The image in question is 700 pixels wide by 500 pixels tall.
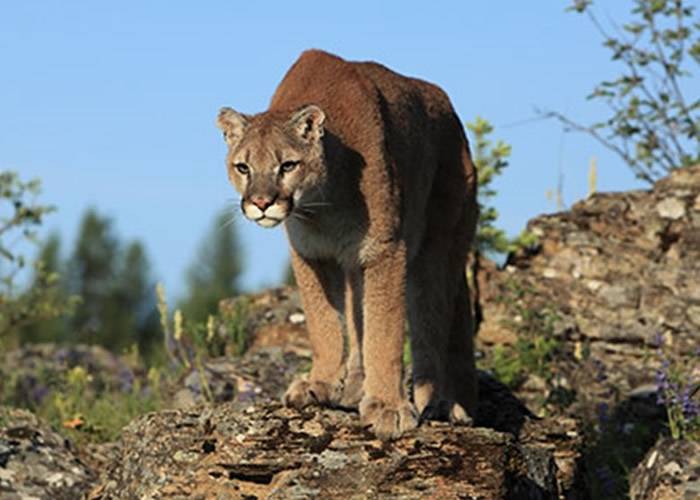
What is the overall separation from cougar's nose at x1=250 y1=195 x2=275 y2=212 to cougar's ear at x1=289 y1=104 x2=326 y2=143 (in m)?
0.50

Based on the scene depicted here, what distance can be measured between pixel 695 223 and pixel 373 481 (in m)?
6.26

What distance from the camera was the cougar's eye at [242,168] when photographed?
6.92 meters

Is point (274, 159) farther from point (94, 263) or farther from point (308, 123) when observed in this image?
point (94, 263)

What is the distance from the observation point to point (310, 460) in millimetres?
6328

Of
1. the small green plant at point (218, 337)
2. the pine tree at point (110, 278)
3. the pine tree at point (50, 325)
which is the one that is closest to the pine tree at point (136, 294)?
the pine tree at point (110, 278)

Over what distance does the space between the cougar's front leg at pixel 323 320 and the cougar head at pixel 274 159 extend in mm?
458

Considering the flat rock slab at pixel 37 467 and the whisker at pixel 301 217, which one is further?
the flat rock slab at pixel 37 467

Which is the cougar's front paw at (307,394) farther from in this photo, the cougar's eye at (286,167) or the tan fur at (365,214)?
the cougar's eye at (286,167)

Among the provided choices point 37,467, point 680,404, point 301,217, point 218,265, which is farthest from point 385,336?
point 218,265

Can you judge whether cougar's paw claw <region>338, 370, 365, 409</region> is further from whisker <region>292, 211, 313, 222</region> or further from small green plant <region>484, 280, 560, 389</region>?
small green plant <region>484, 280, 560, 389</region>

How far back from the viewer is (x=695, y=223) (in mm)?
11648

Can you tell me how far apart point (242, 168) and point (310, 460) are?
1.55 meters

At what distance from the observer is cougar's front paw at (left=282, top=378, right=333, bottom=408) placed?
7.02 m

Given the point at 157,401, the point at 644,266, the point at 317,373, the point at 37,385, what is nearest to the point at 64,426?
the point at 157,401
